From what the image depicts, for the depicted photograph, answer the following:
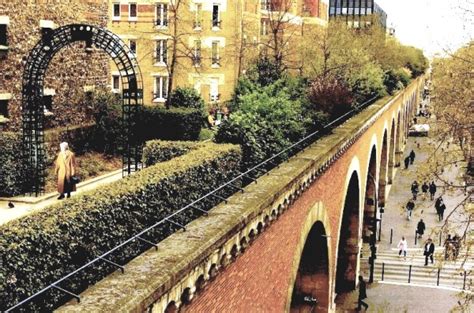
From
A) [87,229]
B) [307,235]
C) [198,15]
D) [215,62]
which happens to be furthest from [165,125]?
[198,15]

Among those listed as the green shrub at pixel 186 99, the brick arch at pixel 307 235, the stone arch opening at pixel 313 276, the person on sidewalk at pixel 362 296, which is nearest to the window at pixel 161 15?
the green shrub at pixel 186 99

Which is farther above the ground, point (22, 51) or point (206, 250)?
point (22, 51)

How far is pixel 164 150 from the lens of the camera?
1602cm

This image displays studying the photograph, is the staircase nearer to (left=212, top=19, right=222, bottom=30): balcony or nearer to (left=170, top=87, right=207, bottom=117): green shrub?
(left=170, top=87, right=207, bottom=117): green shrub

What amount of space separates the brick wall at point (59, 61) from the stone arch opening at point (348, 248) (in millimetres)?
11714

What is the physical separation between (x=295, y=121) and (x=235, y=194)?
6803mm

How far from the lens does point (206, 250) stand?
338 inches

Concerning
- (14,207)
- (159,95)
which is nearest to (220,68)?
(159,95)

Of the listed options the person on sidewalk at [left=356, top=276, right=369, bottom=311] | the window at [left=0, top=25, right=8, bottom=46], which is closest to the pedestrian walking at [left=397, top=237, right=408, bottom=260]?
the person on sidewalk at [left=356, top=276, right=369, bottom=311]

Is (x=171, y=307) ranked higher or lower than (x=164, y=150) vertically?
lower

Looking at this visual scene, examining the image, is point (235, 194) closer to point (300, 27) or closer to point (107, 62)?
point (107, 62)

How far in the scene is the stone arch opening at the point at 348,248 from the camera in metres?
29.7

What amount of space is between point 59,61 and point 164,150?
869 cm

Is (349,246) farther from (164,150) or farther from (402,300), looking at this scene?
(164,150)
